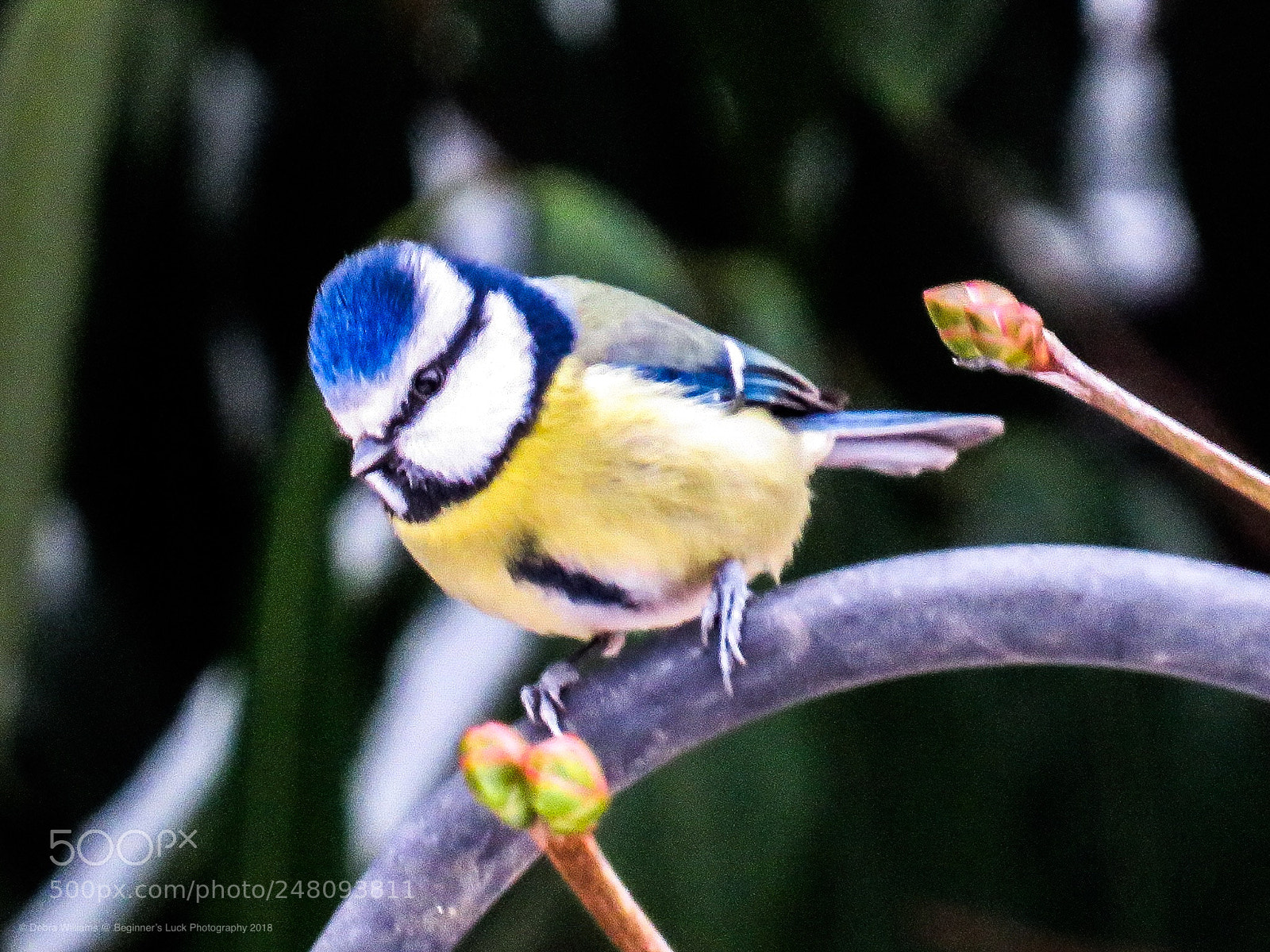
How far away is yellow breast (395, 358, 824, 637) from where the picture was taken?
1.54 ft

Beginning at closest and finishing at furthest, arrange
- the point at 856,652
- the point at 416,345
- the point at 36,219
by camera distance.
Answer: the point at 856,652 → the point at 416,345 → the point at 36,219

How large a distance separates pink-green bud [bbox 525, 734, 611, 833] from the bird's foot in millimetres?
157

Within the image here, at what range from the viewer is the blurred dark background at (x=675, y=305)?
683 millimetres

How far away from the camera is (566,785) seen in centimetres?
20

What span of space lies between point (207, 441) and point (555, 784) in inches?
30.4

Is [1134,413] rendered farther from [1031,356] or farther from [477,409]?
[477,409]

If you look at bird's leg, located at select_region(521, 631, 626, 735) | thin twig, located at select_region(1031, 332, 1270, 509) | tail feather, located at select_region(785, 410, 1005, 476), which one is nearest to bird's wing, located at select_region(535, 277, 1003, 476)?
tail feather, located at select_region(785, 410, 1005, 476)

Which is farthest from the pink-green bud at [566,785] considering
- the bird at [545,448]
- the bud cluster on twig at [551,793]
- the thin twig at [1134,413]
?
the bird at [545,448]

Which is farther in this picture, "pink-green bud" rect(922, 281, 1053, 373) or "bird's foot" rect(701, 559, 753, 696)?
"bird's foot" rect(701, 559, 753, 696)

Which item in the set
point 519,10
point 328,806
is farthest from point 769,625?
point 519,10

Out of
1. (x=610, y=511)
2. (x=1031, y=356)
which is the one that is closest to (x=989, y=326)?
(x=1031, y=356)

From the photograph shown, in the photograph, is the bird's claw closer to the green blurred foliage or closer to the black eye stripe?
the black eye stripe

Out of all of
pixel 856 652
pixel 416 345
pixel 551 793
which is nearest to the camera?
pixel 551 793

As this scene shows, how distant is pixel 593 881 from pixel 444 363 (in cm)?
29
